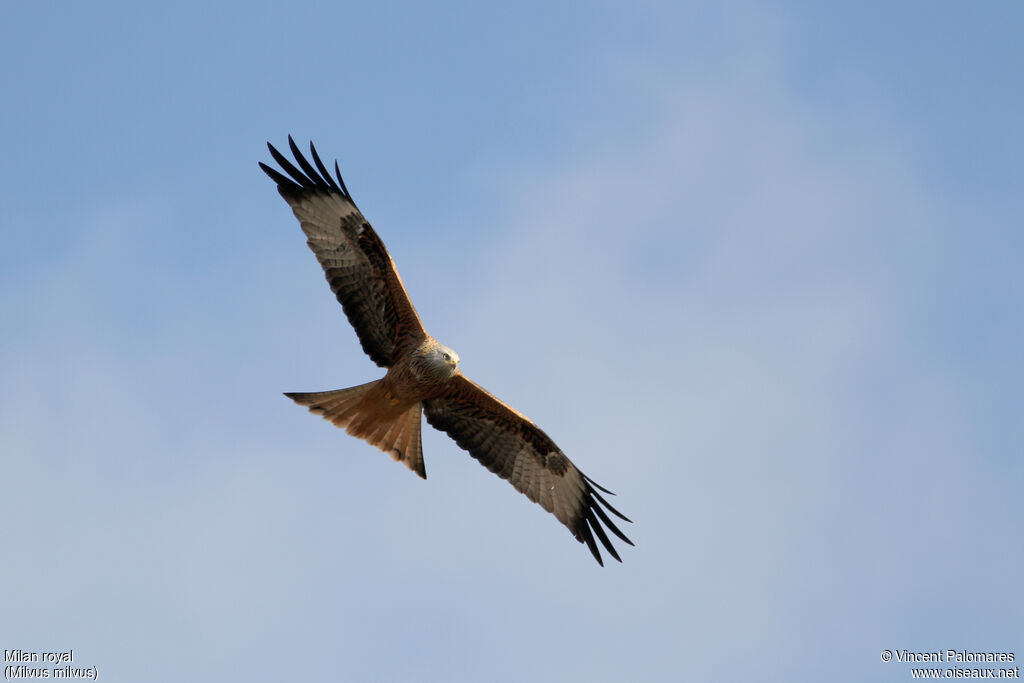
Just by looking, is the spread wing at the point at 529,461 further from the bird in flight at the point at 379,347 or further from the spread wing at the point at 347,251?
the spread wing at the point at 347,251

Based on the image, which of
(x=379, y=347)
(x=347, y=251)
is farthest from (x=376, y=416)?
(x=347, y=251)

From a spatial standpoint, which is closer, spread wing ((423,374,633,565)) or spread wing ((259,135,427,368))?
spread wing ((259,135,427,368))

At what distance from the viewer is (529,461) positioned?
12.4 meters

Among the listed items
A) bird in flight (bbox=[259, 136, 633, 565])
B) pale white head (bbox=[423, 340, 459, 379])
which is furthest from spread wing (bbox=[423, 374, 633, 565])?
pale white head (bbox=[423, 340, 459, 379])

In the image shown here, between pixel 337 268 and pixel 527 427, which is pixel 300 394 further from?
pixel 527 427

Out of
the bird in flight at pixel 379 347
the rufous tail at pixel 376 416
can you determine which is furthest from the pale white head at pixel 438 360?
the rufous tail at pixel 376 416

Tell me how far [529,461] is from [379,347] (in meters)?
2.03

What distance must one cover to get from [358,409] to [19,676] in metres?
3.84

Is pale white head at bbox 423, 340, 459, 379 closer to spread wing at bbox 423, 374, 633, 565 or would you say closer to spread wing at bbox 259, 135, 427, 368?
spread wing at bbox 259, 135, 427, 368

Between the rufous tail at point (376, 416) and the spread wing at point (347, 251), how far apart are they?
0.52 metres

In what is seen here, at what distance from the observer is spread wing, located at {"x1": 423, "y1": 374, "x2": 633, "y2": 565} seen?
12.1 m

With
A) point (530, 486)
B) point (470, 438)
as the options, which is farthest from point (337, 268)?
point (530, 486)

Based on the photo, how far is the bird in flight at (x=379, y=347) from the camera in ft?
36.8

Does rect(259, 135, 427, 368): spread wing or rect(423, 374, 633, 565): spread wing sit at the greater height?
rect(259, 135, 427, 368): spread wing
